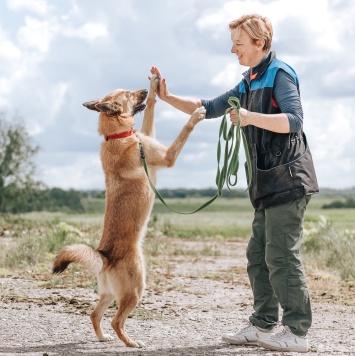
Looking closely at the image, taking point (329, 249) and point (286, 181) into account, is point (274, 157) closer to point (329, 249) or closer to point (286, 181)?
point (286, 181)

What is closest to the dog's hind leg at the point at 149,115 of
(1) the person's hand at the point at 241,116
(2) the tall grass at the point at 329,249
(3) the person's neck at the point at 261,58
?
(3) the person's neck at the point at 261,58

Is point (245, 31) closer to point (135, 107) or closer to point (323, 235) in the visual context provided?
point (135, 107)

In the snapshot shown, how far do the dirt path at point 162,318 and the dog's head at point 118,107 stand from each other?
6.82 feet

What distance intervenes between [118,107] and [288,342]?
108 inches

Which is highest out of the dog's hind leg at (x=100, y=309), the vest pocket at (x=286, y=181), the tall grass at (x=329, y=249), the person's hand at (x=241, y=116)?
the person's hand at (x=241, y=116)

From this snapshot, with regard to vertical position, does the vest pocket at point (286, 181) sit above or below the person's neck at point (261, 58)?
below

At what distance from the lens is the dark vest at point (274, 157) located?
5.99 metres

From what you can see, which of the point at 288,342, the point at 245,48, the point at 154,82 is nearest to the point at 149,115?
the point at 154,82

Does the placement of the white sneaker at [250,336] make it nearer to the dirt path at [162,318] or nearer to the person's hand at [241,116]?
the dirt path at [162,318]

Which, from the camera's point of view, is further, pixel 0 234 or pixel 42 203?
pixel 42 203

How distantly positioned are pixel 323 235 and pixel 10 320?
7907mm

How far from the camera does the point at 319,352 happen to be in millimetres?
6363

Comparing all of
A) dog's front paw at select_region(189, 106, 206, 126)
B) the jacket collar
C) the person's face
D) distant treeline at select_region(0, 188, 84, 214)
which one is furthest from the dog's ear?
distant treeline at select_region(0, 188, 84, 214)

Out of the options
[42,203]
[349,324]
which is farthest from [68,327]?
[42,203]
